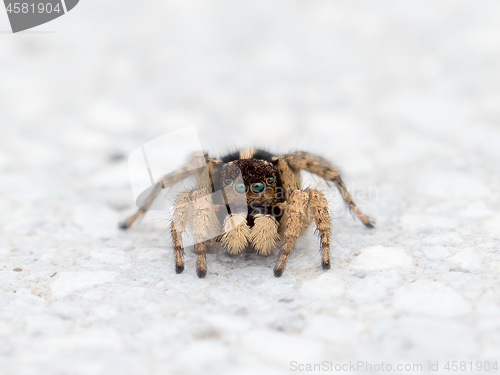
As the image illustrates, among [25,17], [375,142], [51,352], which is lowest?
[375,142]

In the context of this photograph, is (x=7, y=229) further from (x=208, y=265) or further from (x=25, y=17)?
(x=25, y=17)

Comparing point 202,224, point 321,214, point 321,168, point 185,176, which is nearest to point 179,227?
point 202,224

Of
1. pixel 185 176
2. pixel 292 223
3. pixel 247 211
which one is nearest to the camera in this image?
pixel 292 223

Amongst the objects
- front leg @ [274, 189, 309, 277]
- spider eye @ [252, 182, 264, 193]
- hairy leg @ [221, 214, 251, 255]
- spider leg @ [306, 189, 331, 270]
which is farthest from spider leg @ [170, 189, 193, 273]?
spider leg @ [306, 189, 331, 270]

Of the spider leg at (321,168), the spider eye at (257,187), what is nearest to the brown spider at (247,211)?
the spider eye at (257,187)

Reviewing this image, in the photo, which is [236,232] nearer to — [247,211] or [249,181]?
[247,211]

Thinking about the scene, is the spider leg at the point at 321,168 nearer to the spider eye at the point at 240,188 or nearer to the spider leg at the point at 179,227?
the spider eye at the point at 240,188


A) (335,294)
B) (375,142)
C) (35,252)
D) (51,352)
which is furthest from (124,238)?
(375,142)
